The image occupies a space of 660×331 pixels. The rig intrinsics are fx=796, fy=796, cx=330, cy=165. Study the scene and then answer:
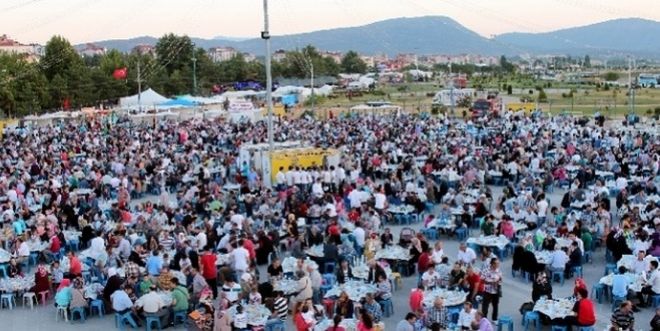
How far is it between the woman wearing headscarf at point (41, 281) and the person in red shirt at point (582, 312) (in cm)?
942

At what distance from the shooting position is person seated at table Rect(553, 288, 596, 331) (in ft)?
38.4

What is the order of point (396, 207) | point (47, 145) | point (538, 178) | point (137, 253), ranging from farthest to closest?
point (47, 145) < point (538, 178) < point (396, 207) < point (137, 253)

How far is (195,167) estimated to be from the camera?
92.4 feet

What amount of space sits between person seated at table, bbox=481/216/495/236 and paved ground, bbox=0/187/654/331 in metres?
1.20

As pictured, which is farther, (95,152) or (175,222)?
(95,152)

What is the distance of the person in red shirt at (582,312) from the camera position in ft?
38.4

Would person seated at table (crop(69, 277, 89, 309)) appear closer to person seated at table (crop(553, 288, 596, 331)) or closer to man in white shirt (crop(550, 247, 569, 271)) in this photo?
person seated at table (crop(553, 288, 596, 331))

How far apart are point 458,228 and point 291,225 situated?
13.2ft

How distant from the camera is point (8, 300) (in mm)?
14992

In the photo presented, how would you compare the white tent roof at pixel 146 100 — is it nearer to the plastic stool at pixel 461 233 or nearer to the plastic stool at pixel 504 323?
the plastic stool at pixel 461 233

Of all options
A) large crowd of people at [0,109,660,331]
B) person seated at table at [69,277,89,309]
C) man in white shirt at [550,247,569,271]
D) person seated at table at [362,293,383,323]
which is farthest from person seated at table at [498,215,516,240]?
person seated at table at [69,277,89,309]

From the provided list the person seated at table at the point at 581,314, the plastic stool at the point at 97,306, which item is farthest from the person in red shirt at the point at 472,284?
the plastic stool at the point at 97,306

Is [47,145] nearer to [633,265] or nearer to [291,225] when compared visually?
[291,225]

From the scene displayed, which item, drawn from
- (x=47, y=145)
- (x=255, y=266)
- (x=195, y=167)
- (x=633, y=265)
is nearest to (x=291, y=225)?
(x=255, y=266)
